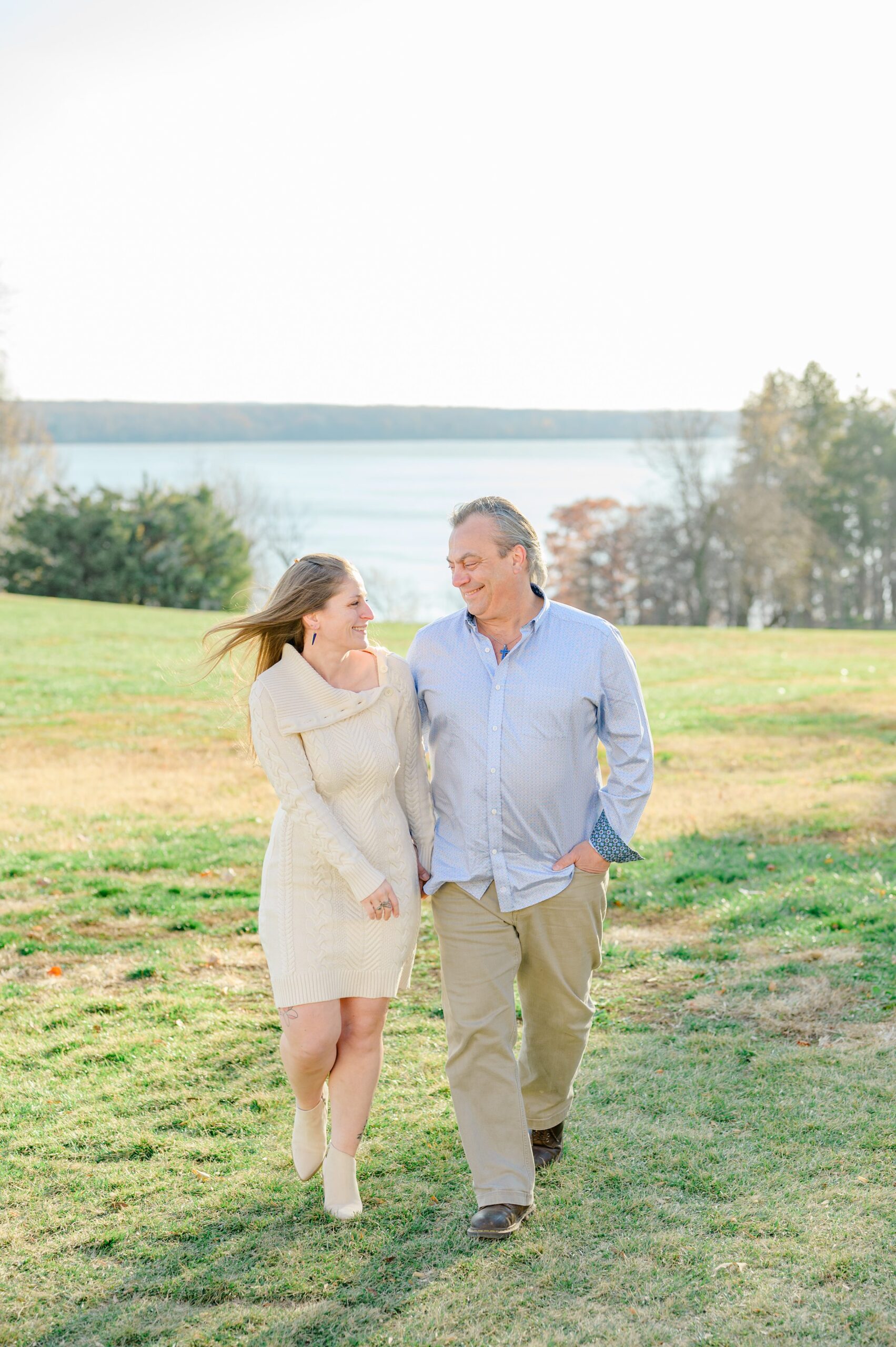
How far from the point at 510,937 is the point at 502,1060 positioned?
382 mm

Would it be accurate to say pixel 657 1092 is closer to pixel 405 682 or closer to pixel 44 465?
pixel 405 682

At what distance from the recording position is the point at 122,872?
27.8ft

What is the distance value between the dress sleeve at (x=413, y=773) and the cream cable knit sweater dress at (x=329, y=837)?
0.03m

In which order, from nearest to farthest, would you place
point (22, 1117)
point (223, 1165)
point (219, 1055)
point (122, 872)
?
1. point (223, 1165)
2. point (22, 1117)
3. point (219, 1055)
4. point (122, 872)

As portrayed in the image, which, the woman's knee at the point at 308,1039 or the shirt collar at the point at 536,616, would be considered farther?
the shirt collar at the point at 536,616

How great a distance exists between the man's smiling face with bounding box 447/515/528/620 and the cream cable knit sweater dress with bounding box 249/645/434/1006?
366mm

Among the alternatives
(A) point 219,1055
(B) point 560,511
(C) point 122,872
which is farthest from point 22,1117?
(B) point 560,511

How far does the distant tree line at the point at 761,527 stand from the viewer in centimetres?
5431

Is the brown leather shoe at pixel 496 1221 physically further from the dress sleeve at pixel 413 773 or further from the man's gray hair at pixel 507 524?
the man's gray hair at pixel 507 524

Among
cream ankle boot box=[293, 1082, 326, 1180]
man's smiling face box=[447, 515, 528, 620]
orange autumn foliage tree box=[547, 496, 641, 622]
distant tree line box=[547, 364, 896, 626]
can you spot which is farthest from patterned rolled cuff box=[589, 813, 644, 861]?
orange autumn foliage tree box=[547, 496, 641, 622]

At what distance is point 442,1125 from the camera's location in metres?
4.54

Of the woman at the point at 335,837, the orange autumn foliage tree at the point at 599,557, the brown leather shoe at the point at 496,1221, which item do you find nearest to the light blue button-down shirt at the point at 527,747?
the woman at the point at 335,837

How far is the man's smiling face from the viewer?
3836mm

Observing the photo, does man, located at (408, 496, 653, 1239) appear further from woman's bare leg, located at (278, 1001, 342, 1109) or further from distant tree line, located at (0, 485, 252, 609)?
distant tree line, located at (0, 485, 252, 609)
